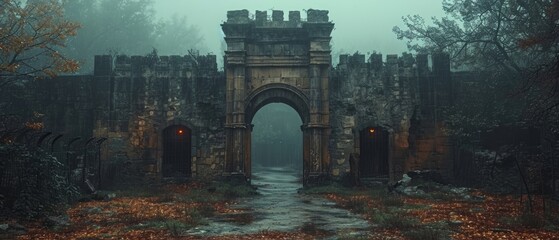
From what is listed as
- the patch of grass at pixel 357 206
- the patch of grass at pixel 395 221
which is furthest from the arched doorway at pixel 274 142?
the patch of grass at pixel 395 221

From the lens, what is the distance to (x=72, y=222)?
378 inches

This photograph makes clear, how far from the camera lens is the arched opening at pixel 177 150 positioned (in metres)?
18.6

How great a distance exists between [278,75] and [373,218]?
9316mm

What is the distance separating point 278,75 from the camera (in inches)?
707

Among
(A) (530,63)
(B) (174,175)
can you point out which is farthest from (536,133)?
(B) (174,175)

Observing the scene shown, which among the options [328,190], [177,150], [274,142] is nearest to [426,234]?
[328,190]

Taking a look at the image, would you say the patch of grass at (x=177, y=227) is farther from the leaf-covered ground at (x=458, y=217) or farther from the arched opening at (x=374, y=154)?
the arched opening at (x=374, y=154)

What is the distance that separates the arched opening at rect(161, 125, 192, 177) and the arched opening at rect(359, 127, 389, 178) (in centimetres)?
710

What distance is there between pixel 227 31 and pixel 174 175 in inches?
246

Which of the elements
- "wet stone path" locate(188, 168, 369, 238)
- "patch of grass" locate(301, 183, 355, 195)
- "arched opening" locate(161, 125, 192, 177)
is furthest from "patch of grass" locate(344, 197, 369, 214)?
"arched opening" locate(161, 125, 192, 177)

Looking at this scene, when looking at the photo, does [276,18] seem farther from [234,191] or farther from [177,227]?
[177,227]

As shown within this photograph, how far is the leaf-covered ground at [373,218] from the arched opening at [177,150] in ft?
11.1

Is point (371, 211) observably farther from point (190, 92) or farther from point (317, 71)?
point (190, 92)

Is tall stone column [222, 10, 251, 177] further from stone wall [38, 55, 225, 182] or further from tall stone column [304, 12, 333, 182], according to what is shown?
tall stone column [304, 12, 333, 182]
